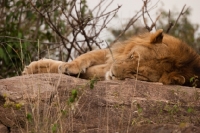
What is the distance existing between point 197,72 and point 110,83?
102 cm

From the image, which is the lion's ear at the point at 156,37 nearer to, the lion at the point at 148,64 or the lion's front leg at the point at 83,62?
the lion at the point at 148,64

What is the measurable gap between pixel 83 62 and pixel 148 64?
3.05ft

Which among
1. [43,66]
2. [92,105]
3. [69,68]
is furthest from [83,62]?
[92,105]

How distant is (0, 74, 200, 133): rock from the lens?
4.41m

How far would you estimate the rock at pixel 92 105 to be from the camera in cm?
441

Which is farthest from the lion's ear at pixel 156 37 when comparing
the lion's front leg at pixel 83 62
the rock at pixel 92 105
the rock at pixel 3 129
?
the rock at pixel 3 129

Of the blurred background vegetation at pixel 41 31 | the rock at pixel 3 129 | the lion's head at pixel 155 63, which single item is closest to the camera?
the rock at pixel 3 129

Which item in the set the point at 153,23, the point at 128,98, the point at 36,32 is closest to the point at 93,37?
the point at 153,23

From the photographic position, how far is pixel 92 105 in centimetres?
496

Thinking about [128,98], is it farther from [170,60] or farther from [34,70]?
[34,70]

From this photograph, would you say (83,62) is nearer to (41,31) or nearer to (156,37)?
(156,37)

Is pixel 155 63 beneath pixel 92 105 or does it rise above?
above

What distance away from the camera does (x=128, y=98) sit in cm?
508

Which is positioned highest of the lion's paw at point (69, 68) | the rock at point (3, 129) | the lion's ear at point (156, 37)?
the lion's ear at point (156, 37)
